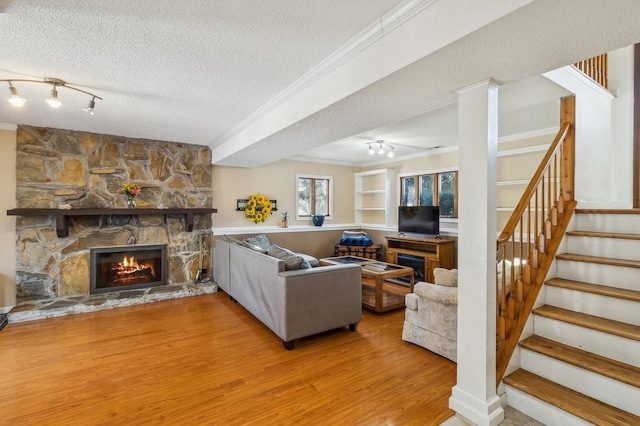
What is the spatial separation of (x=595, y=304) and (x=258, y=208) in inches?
191

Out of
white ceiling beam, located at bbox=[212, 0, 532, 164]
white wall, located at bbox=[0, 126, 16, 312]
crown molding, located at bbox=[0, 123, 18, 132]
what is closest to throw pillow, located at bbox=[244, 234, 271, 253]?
white ceiling beam, located at bbox=[212, 0, 532, 164]

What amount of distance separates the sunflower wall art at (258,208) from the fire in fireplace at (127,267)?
1571 mm

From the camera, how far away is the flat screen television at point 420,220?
5.16 m

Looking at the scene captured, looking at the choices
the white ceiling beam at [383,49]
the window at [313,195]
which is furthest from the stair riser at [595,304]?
the window at [313,195]

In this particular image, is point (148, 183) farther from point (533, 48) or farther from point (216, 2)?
point (533, 48)

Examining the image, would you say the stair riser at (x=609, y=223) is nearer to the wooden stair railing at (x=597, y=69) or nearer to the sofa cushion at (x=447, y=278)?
the sofa cushion at (x=447, y=278)

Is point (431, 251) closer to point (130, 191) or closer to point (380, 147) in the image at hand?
point (380, 147)

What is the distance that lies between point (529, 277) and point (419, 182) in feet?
11.9

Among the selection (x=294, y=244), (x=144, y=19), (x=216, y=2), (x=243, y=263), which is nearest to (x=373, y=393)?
(x=243, y=263)

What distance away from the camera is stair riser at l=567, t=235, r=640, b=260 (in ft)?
7.79

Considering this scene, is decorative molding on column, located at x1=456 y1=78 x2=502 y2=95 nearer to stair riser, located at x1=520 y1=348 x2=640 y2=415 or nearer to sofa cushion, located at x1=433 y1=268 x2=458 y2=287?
sofa cushion, located at x1=433 y1=268 x2=458 y2=287

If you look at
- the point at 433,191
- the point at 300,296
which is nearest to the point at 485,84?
the point at 300,296

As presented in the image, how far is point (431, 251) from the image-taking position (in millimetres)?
5230

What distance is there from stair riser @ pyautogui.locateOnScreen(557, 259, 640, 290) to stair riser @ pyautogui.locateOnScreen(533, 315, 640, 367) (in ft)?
1.78
